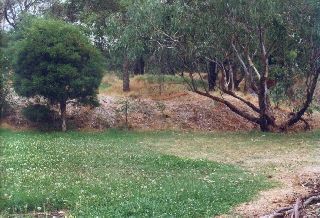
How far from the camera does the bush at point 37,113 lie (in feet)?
75.7

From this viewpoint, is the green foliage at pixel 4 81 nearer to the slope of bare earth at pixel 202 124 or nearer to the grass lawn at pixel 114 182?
the slope of bare earth at pixel 202 124

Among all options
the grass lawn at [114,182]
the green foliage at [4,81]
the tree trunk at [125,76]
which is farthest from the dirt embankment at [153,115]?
the grass lawn at [114,182]

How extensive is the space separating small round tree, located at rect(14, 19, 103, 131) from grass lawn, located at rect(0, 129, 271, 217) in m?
4.41

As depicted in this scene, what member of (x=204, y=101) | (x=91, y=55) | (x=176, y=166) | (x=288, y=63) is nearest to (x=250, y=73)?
(x=288, y=63)

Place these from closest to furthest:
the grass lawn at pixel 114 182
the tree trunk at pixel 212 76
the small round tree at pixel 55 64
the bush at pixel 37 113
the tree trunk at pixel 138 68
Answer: the grass lawn at pixel 114 182
the small round tree at pixel 55 64
the bush at pixel 37 113
the tree trunk at pixel 212 76
the tree trunk at pixel 138 68

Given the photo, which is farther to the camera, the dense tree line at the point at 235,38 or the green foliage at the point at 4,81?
the green foliage at the point at 4,81

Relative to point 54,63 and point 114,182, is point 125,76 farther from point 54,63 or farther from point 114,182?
point 114,182

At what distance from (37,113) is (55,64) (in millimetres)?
2193

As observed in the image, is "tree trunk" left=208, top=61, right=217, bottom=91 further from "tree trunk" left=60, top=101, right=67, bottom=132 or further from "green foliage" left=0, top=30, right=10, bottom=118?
"green foliage" left=0, top=30, right=10, bottom=118

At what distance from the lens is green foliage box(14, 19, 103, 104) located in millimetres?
22281

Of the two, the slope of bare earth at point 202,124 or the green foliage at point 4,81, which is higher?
the green foliage at point 4,81

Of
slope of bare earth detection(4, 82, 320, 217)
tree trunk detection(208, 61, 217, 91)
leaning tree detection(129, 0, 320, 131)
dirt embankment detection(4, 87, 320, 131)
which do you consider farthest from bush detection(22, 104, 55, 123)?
tree trunk detection(208, 61, 217, 91)

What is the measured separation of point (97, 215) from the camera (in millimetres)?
9227

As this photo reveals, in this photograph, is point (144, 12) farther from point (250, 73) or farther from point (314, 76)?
point (314, 76)
